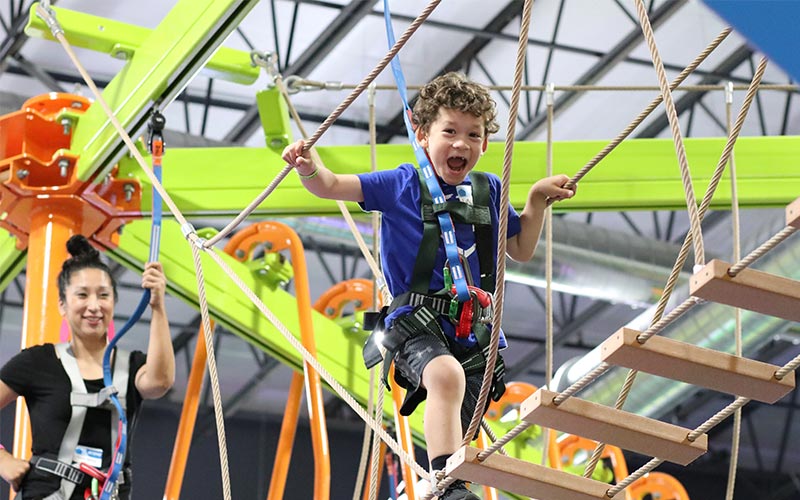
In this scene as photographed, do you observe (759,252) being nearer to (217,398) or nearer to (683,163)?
(683,163)

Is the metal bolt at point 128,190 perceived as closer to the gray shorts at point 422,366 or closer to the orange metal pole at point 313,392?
the orange metal pole at point 313,392

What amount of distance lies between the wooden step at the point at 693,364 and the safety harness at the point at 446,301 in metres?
0.60

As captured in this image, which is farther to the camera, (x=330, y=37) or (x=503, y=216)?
(x=330, y=37)

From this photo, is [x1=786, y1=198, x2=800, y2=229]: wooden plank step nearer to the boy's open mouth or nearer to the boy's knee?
the boy's knee

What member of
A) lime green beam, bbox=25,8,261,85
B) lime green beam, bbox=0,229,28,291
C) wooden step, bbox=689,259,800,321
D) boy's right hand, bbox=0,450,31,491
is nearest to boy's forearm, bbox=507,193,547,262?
wooden step, bbox=689,259,800,321

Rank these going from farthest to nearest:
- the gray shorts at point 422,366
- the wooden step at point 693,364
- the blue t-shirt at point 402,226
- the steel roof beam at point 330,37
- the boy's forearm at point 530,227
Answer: the steel roof beam at point 330,37, the boy's forearm at point 530,227, the blue t-shirt at point 402,226, the gray shorts at point 422,366, the wooden step at point 693,364

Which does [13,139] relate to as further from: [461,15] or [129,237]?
[461,15]

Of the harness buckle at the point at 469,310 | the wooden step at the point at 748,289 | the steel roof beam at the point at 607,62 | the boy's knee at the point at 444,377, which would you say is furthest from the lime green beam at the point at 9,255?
the steel roof beam at the point at 607,62

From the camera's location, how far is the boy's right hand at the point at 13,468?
160 inches

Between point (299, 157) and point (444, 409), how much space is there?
2.43ft

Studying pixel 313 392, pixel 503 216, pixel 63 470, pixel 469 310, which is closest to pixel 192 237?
pixel 63 470

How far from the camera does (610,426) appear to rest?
3059 mm

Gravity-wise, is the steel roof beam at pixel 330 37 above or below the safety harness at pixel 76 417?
above

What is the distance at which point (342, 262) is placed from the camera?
13969 millimetres
